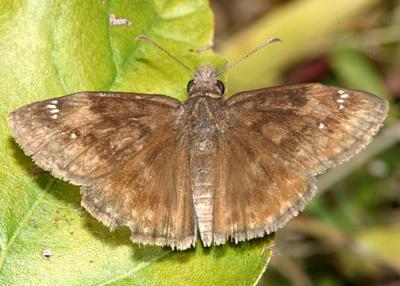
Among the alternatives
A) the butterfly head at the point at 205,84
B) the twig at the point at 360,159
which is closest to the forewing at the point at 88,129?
the butterfly head at the point at 205,84

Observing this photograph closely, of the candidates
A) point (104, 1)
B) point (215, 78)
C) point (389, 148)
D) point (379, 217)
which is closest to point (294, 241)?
point (379, 217)

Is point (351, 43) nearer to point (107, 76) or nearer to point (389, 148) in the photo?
point (389, 148)

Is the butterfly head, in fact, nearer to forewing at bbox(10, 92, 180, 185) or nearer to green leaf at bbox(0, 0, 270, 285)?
forewing at bbox(10, 92, 180, 185)

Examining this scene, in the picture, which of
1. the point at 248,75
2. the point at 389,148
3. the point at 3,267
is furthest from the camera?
the point at 389,148

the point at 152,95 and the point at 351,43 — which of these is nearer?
the point at 152,95

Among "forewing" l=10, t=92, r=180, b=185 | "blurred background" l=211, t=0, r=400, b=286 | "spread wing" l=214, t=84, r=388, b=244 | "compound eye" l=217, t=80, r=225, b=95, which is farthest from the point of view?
"blurred background" l=211, t=0, r=400, b=286

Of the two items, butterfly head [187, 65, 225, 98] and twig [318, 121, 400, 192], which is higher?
twig [318, 121, 400, 192]

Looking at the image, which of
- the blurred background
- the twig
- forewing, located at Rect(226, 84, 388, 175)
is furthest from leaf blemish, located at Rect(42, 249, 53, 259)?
the twig
